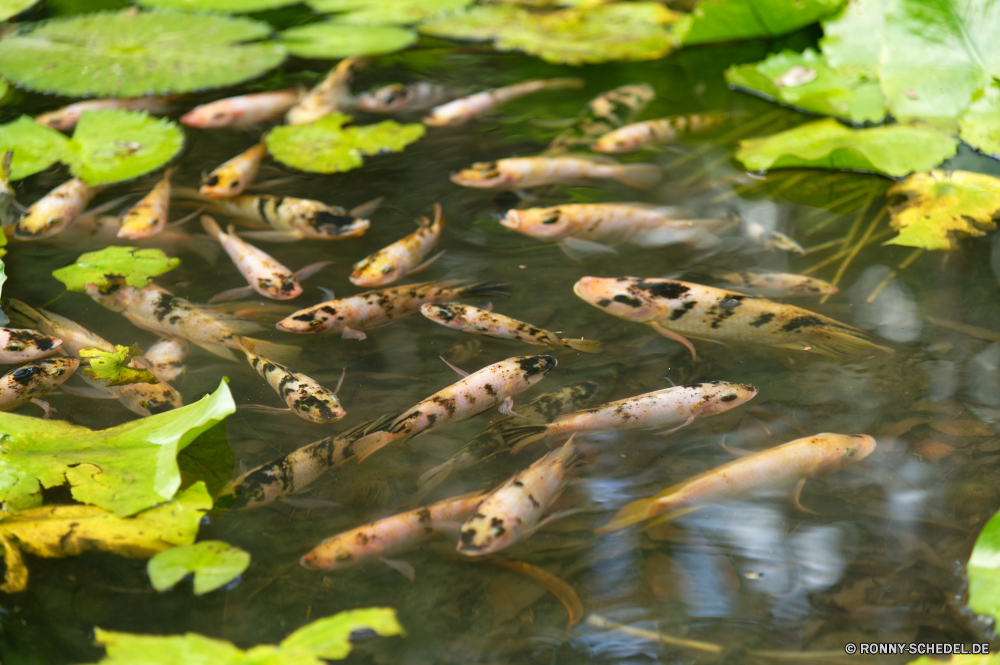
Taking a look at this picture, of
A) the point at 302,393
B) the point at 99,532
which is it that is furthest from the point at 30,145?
the point at 99,532

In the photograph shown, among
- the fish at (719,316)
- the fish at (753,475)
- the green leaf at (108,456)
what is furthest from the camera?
the fish at (719,316)

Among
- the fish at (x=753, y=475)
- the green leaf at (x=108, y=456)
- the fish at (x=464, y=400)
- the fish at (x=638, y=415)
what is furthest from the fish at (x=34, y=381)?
the fish at (x=753, y=475)

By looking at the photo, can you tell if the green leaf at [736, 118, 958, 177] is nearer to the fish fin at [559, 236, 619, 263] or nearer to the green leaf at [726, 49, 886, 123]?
the green leaf at [726, 49, 886, 123]

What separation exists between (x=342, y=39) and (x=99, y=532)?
3.53 meters

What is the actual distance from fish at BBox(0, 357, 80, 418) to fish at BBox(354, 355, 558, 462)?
3.16 ft

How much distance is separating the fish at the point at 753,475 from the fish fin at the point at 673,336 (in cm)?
43

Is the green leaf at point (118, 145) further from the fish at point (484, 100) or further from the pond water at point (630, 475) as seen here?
the fish at point (484, 100)

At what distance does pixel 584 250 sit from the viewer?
97.6 inches

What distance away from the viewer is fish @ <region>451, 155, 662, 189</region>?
2857mm

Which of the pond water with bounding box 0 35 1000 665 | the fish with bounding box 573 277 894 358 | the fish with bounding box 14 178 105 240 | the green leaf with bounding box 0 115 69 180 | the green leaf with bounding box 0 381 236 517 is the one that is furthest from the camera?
the green leaf with bounding box 0 115 69 180

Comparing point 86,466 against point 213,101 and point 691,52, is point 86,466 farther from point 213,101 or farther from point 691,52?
point 691,52

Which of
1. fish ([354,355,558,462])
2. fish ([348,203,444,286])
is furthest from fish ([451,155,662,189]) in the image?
fish ([354,355,558,462])

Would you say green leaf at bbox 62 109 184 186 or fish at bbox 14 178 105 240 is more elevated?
green leaf at bbox 62 109 184 186

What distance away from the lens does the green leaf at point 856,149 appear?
270 cm
